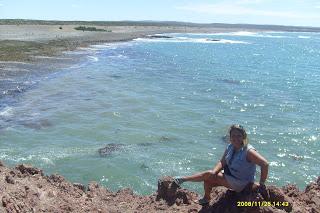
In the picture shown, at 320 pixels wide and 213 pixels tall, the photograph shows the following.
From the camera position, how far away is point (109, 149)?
680 inches

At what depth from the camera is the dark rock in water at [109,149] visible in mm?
16812

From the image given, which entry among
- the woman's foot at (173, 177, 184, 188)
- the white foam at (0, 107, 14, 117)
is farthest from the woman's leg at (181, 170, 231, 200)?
the white foam at (0, 107, 14, 117)

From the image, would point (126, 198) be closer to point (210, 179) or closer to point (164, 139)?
point (210, 179)

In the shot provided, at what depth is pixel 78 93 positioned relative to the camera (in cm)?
2880

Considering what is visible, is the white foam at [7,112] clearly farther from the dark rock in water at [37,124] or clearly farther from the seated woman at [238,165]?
the seated woman at [238,165]

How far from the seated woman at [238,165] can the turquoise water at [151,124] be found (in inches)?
196

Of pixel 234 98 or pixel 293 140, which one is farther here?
pixel 234 98

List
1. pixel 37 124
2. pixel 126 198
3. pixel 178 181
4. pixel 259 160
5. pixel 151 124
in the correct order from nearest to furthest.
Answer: pixel 259 160 → pixel 178 181 → pixel 126 198 → pixel 37 124 → pixel 151 124

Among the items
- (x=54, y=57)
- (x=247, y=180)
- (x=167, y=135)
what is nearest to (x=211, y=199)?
(x=247, y=180)

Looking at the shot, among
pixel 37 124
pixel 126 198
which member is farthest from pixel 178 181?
pixel 37 124

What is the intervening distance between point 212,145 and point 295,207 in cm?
957

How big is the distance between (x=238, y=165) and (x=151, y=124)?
1300 cm

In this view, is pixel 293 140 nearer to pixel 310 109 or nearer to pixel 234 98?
pixel 310 109

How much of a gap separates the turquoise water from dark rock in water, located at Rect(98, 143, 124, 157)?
164mm
